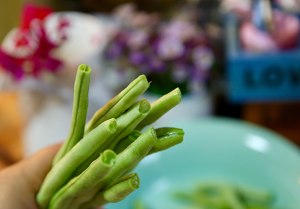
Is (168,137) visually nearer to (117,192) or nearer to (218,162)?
(117,192)

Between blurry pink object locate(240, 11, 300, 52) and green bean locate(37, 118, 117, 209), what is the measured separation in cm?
42

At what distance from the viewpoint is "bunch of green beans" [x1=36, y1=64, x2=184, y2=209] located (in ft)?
0.83

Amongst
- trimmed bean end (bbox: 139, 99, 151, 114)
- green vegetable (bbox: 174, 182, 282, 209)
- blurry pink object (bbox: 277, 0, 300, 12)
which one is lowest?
trimmed bean end (bbox: 139, 99, 151, 114)

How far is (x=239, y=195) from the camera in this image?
59cm

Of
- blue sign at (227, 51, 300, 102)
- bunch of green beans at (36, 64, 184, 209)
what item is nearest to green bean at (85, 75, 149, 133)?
bunch of green beans at (36, 64, 184, 209)

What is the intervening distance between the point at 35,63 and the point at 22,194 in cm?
29

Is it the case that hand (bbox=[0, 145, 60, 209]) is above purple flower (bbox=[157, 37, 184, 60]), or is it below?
below

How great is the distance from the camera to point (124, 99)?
27 centimetres

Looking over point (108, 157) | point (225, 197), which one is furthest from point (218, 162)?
point (108, 157)

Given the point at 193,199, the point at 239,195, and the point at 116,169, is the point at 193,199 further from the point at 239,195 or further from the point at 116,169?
the point at 116,169

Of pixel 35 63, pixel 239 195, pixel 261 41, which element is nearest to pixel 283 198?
pixel 239 195

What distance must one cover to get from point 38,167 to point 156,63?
1.31ft

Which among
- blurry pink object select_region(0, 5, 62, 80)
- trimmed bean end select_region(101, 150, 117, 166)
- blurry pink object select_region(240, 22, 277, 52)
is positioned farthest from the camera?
blurry pink object select_region(240, 22, 277, 52)

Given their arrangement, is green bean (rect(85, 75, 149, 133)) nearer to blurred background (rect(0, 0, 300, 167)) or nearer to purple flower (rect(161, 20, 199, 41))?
blurred background (rect(0, 0, 300, 167))
